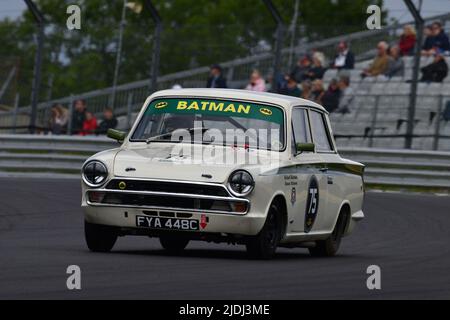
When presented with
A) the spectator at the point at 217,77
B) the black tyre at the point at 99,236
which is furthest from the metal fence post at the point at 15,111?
the black tyre at the point at 99,236

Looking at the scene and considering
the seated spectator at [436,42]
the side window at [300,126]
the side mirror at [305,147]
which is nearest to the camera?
the side mirror at [305,147]

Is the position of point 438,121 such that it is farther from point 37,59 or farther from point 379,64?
point 37,59

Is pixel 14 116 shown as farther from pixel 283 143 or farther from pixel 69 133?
pixel 283 143

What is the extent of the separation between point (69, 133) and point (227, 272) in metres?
14.8

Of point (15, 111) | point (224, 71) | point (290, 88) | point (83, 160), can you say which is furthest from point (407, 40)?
point (15, 111)

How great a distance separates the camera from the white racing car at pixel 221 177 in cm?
1088

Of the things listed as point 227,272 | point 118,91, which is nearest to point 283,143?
point 227,272

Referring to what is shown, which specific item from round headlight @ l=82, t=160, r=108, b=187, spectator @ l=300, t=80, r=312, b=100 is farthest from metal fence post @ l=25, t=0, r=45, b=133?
round headlight @ l=82, t=160, r=108, b=187

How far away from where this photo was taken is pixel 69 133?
24.3 meters

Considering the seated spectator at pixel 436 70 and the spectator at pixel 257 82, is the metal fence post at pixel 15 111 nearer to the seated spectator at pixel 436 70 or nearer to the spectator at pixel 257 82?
the spectator at pixel 257 82

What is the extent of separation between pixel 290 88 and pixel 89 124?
3.56 metres

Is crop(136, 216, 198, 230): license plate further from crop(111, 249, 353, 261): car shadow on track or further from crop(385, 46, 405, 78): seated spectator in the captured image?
crop(385, 46, 405, 78): seated spectator

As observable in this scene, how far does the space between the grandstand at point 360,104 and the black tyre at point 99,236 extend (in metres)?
12.1

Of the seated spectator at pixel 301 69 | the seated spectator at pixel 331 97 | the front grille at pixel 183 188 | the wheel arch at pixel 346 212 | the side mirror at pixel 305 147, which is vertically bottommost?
the wheel arch at pixel 346 212
